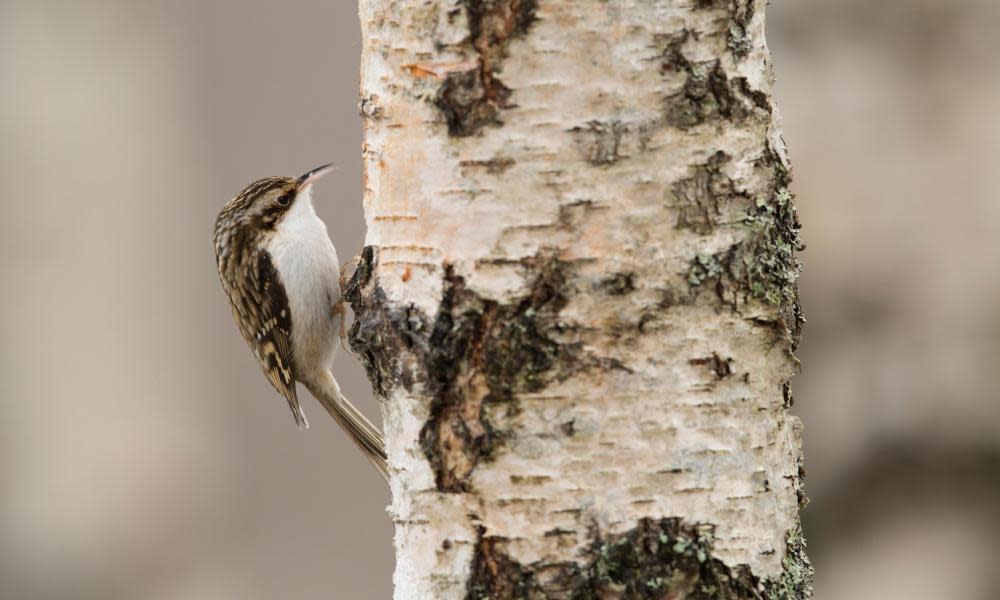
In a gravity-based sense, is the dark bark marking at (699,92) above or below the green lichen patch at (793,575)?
above

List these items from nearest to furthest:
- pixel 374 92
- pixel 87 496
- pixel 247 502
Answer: pixel 374 92 → pixel 87 496 → pixel 247 502

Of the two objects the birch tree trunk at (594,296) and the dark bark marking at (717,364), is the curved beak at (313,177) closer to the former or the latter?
the birch tree trunk at (594,296)

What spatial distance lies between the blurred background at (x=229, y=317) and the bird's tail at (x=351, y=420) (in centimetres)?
116

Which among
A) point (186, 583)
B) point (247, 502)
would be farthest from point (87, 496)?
point (247, 502)

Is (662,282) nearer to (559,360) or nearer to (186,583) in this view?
(559,360)

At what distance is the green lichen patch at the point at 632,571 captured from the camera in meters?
1.33

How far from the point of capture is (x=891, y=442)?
115 inches

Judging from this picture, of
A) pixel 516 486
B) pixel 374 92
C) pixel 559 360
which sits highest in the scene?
pixel 374 92

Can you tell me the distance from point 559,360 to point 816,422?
1835 mm

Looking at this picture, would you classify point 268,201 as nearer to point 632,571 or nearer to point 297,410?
point 297,410

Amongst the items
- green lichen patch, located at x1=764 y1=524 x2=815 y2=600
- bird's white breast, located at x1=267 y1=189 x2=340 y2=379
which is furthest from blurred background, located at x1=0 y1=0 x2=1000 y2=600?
green lichen patch, located at x1=764 y1=524 x2=815 y2=600

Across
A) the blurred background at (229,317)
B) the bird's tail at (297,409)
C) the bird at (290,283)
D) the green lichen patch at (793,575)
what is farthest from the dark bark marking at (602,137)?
the bird's tail at (297,409)

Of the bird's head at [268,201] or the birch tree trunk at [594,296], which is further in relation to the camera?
the bird's head at [268,201]

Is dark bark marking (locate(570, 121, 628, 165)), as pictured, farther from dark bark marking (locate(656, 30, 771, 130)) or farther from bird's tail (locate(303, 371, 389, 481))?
bird's tail (locate(303, 371, 389, 481))
